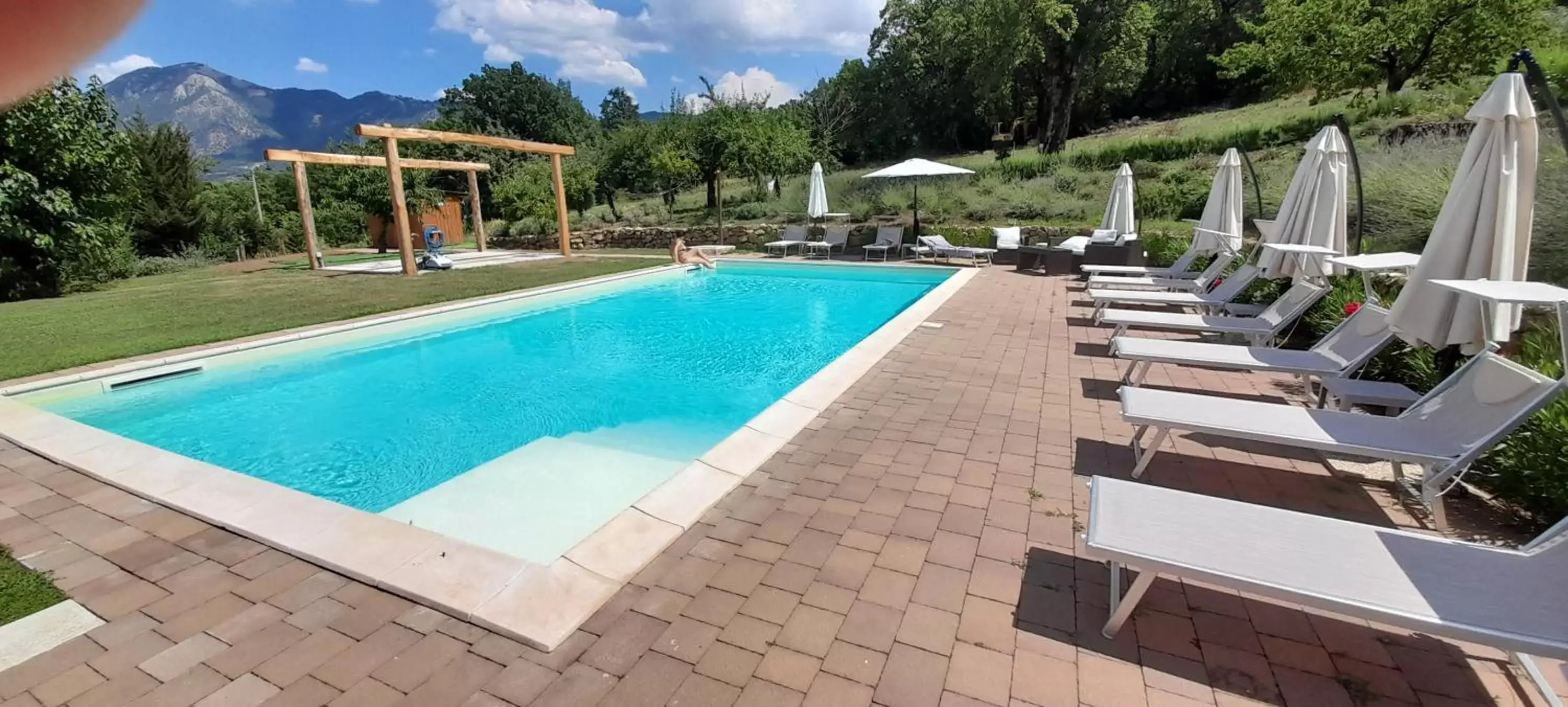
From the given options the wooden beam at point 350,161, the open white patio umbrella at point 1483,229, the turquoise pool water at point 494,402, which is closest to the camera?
the open white patio umbrella at point 1483,229

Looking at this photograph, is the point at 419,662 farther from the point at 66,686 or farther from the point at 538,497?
the point at 538,497

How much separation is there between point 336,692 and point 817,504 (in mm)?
2073

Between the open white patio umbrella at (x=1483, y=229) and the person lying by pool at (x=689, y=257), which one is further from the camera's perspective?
the person lying by pool at (x=689, y=257)

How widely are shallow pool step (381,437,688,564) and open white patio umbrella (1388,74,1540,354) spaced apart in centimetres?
465

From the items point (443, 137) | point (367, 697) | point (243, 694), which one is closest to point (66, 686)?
point (243, 694)

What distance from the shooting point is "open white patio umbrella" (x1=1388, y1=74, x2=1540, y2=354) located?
343 centimetres

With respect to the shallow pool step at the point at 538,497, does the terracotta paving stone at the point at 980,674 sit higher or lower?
higher

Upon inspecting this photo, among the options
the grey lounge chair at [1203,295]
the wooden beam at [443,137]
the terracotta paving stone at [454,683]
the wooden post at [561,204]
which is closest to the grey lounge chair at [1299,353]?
the grey lounge chair at [1203,295]

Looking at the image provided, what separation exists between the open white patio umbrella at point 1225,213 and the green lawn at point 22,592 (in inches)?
386

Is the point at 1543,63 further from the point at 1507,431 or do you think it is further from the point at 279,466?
the point at 279,466

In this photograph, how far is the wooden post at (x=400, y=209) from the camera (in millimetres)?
13236

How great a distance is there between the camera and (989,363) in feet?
19.7

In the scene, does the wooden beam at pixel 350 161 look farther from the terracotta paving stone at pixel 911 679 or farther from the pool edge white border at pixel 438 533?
the terracotta paving stone at pixel 911 679

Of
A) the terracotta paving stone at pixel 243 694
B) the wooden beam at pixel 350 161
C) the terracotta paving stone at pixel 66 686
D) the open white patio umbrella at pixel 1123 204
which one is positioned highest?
the wooden beam at pixel 350 161
